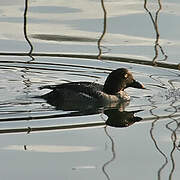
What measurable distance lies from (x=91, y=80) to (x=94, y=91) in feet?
3.63

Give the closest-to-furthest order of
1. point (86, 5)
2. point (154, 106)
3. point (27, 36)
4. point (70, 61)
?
point (154, 106) → point (70, 61) → point (27, 36) → point (86, 5)

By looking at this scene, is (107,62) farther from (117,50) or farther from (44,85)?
(44,85)

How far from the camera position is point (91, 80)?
13.8 meters

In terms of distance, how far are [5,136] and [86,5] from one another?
8328mm

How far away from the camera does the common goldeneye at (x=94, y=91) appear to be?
495 inches

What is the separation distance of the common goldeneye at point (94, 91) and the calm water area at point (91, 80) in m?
0.21

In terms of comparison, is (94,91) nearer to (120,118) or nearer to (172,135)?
(120,118)

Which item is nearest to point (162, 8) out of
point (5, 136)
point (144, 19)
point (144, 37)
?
point (144, 19)

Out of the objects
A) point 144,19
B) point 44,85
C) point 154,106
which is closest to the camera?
point 154,106

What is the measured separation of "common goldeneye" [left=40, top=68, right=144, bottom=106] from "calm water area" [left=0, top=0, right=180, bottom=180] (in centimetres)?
21

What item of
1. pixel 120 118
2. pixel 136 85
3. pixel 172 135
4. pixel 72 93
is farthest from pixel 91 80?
pixel 172 135

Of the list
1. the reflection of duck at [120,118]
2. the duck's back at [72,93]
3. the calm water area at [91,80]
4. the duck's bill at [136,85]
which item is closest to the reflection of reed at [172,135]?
the calm water area at [91,80]

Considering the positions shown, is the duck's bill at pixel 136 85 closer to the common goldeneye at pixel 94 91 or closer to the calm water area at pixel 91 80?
the common goldeneye at pixel 94 91

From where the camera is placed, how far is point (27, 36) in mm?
15766
